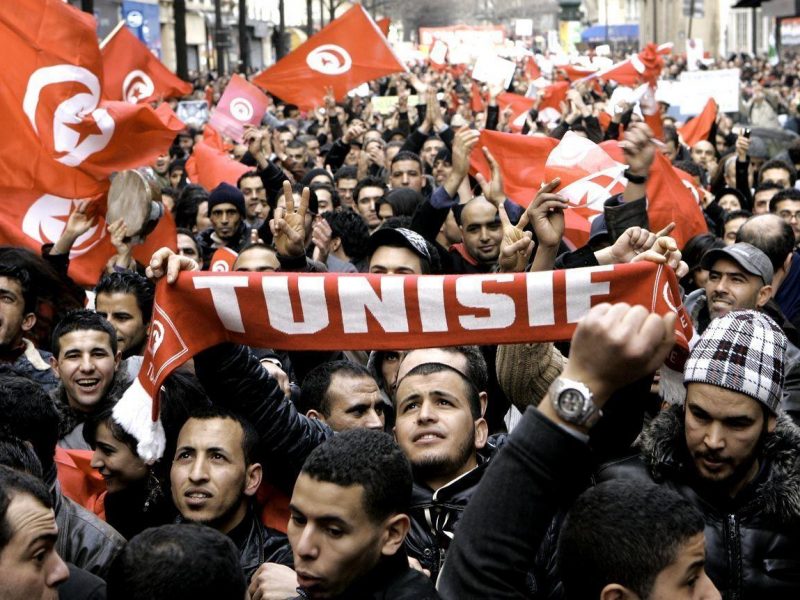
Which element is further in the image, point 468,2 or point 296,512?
point 468,2

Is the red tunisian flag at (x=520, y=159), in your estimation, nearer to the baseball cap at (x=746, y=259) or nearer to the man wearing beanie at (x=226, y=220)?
the man wearing beanie at (x=226, y=220)

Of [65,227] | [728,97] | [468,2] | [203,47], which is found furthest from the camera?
[468,2]

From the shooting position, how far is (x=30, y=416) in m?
3.90

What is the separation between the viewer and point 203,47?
57.1 meters

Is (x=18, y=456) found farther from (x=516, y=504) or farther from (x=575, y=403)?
(x=575, y=403)

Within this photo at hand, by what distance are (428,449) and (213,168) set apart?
8352mm

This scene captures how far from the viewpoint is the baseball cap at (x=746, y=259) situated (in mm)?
5477

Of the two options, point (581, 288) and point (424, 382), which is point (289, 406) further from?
point (581, 288)

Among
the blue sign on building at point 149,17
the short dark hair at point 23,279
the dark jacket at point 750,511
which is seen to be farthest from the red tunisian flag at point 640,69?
the blue sign on building at point 149,17

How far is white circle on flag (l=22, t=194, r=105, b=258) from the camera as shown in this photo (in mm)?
7262

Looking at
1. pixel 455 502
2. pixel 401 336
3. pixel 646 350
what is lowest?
pixel 455 502

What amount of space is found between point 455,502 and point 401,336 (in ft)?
1.59

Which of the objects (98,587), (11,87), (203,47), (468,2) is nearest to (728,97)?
(11,87)

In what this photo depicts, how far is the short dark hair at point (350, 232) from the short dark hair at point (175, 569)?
17.2 feet
